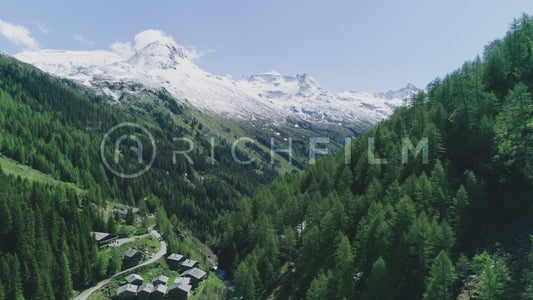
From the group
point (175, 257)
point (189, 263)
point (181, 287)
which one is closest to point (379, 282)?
point (181, 287)

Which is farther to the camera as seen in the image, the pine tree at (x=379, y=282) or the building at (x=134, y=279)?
the building at (x=134, y=279)

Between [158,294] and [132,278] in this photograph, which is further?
[132,278]

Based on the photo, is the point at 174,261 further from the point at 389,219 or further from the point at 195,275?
the point at 389,219

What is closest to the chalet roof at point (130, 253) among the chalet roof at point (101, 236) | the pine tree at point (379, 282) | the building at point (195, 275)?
the chalet roof at point (101, 236)

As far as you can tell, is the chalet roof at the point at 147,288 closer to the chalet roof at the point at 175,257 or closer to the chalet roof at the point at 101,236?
the chalet roof at the point at 175,257

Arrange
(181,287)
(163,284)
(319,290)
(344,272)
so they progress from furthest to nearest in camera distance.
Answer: (163,284)
(181,287)
(344,272)
(319,290)

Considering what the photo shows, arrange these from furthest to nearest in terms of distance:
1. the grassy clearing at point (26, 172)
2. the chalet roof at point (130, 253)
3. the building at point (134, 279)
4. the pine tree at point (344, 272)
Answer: the grassy clearing at point (26, 172), the chalet roof at point (130, 253), the building at point (134, 279), the pine tree at point (344, 272)

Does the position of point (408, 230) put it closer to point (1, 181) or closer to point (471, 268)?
point (471, 268)
